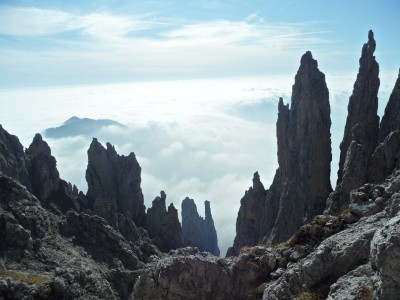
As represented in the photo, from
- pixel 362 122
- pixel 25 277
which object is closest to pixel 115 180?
pixel 362 122

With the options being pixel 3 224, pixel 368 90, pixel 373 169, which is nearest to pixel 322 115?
pixel 368 90

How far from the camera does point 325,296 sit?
21.8m

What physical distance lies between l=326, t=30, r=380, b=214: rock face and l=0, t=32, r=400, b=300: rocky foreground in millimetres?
200

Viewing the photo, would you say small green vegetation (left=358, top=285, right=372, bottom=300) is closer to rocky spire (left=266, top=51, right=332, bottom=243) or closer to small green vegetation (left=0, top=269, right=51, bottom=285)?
small green vegetation (left=0, top=269, right=51, bottom=285)

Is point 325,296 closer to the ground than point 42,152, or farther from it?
closer to the ground

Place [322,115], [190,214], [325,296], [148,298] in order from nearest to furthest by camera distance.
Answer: [325,296] → [148,298] → [322,115] → [190,214]

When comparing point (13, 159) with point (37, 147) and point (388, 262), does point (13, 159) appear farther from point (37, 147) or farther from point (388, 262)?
point (388, 262)

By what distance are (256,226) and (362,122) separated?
39.5 metres

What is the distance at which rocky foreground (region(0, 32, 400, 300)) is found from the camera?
23.6 metres

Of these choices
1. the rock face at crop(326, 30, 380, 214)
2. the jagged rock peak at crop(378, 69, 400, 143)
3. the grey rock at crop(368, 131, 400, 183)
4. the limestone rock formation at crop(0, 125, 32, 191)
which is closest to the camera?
the grey rock at crop(368, 131, 400, 183)

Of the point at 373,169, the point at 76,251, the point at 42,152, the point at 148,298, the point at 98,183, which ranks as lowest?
the point at 148,298

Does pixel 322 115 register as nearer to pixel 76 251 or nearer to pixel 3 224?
pixel 76 251

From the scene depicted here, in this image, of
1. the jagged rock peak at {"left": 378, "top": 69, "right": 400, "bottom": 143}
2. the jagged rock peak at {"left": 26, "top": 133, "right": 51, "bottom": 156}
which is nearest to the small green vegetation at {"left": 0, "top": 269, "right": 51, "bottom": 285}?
the jagged rock peak at {"left": 378, "top": 69, "right": 400, "bottom": 143}

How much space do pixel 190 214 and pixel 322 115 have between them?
308ft
